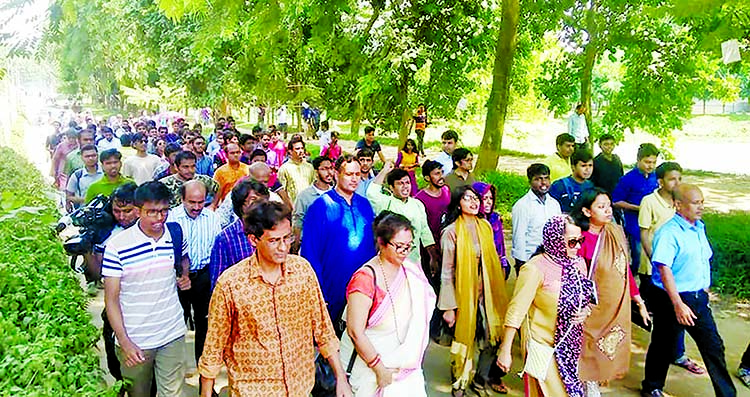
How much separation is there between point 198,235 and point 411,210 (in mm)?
1708

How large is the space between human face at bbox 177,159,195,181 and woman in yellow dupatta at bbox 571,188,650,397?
3588 millimetres

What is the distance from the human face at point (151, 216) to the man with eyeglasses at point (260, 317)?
0.79 m

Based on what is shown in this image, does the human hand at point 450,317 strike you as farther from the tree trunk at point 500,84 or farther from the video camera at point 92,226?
the tree trunk at point 500,84

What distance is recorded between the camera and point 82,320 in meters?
3.53

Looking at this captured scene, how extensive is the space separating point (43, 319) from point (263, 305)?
1.25 metres

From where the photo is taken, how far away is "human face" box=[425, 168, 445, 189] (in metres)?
5.90

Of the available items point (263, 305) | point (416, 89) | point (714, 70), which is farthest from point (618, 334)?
point (714, 70)

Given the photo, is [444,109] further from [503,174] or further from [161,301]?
[161,301]

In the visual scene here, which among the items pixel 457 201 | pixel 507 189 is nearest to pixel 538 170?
pixel 457 201

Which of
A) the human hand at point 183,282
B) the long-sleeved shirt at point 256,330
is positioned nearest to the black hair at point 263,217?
the long-sleeved shirt at point 256,330

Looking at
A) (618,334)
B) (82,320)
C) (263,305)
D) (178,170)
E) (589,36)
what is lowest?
(618,334)

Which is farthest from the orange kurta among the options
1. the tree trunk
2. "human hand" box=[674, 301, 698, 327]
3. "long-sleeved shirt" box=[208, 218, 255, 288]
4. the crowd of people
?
the tree trunk

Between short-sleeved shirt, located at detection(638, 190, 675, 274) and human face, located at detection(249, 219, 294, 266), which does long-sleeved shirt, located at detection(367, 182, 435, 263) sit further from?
human face, located at detection(249, 219, 294, 266)

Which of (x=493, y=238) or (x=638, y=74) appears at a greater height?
(x=638, y=74)
